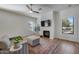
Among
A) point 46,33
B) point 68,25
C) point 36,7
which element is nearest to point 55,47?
point 46,33

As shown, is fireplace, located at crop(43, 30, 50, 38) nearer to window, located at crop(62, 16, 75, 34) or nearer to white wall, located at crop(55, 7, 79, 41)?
white wall, located at crop(55, 7, 79, 41)

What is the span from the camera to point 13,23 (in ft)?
4.03

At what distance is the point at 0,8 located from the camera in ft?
3.74

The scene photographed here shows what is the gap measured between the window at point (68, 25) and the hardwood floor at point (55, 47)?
0.19 meters

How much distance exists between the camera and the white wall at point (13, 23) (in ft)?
3.79

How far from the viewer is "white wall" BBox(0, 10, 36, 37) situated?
A: 1.16m

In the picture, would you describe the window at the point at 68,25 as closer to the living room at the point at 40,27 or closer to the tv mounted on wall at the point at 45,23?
the living room at the point at 40,27

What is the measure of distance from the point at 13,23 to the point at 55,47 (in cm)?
81

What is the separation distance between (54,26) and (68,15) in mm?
302

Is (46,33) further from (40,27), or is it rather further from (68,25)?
(68,25)

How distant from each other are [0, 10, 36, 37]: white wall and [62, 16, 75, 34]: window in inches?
20.9

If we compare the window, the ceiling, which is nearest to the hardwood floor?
the window

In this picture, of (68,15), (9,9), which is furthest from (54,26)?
(9,9)
